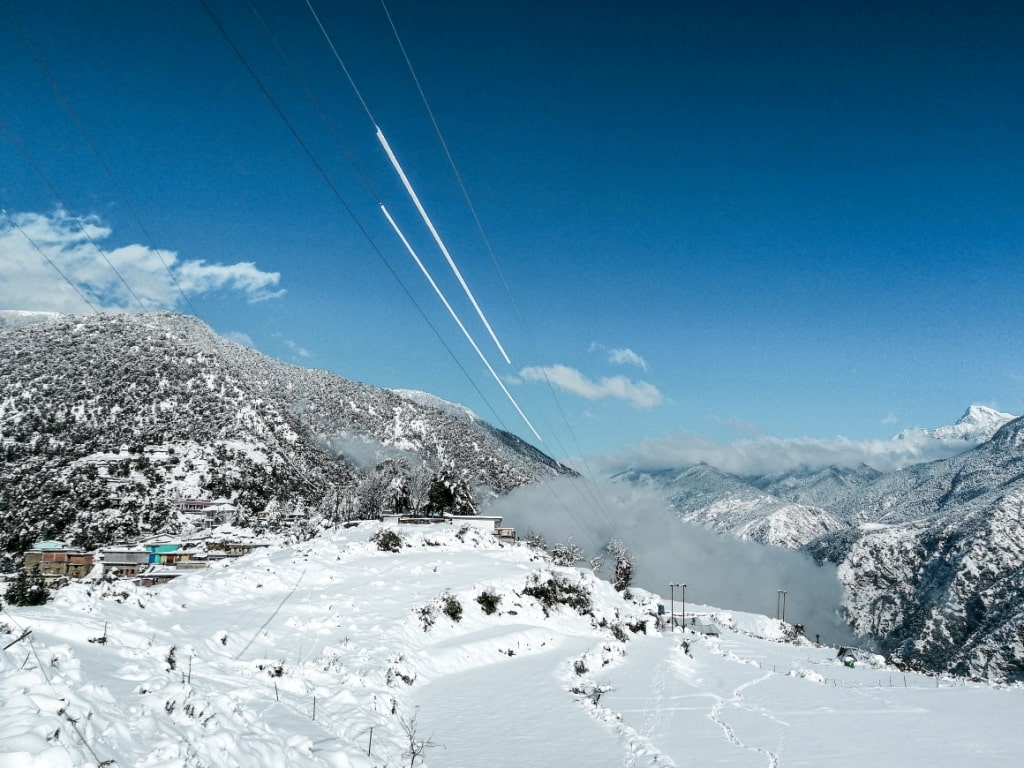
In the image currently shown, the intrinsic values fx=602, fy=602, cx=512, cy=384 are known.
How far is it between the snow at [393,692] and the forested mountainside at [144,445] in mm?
39296

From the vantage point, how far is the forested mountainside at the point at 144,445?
94062 millimetres

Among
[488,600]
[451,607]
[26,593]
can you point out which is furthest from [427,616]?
[26,593]

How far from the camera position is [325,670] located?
16.0 metres

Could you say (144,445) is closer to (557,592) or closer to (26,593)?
(557,592)

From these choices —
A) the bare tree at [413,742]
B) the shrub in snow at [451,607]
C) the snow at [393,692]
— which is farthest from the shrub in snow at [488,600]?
the bare tree at [413,742]

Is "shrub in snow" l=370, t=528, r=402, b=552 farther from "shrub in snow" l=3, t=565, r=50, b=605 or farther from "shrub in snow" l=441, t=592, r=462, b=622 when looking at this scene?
"shrub in snow" l=3, t=565, r=50, b=605

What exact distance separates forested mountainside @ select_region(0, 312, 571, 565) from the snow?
→ 3930 cm

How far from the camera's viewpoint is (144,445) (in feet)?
411

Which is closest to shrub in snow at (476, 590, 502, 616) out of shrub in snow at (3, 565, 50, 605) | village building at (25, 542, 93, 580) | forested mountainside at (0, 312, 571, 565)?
shrub in snow at (3, 565, 50, 605)

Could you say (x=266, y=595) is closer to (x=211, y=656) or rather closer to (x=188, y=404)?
(x=211, y=656)

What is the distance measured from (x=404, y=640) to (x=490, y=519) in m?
42.5

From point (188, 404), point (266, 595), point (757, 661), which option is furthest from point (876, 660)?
point (188, 404)

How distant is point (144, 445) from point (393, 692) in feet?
431

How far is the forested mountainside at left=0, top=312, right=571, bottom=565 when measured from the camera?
9406 cm
